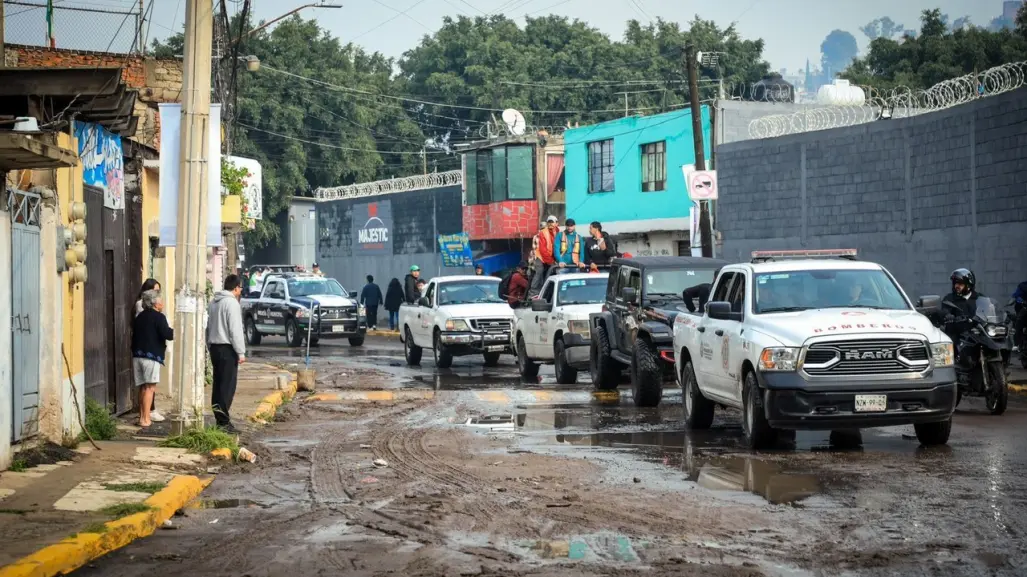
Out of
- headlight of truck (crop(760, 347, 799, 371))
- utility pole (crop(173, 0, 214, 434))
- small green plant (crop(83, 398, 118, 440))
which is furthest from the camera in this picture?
small green plant (crop(83, 398, 118, 440))

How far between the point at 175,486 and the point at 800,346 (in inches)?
228

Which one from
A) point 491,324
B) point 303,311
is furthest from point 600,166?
point 491,324

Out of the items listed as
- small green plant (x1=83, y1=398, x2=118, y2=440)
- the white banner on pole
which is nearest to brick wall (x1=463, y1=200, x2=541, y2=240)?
small green plant (x1=83, y1=398, x2=118, y2=440)

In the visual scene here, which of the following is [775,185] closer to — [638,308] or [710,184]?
[710,184]

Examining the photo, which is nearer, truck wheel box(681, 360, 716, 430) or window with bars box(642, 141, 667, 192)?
truck wheel box(681, 360, 716, 430)

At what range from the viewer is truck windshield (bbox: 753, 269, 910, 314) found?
1395 cm

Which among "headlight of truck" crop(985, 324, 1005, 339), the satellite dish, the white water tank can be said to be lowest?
"headlight of truck" crop(985, 324, 1005, 339)

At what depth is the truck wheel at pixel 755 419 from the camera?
516 inches

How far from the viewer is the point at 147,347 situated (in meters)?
16.1

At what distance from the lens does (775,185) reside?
3316cm

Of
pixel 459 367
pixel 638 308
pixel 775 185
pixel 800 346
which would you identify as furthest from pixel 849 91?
pixel 800 346

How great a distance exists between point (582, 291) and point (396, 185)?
35.7 m

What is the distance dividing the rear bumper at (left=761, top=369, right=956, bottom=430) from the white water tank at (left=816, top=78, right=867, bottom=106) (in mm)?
27861

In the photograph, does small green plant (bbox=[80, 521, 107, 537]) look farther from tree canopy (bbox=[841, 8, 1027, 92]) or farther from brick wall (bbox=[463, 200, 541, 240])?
tree canopy (bbox=[841, 8, 1027, 92])
